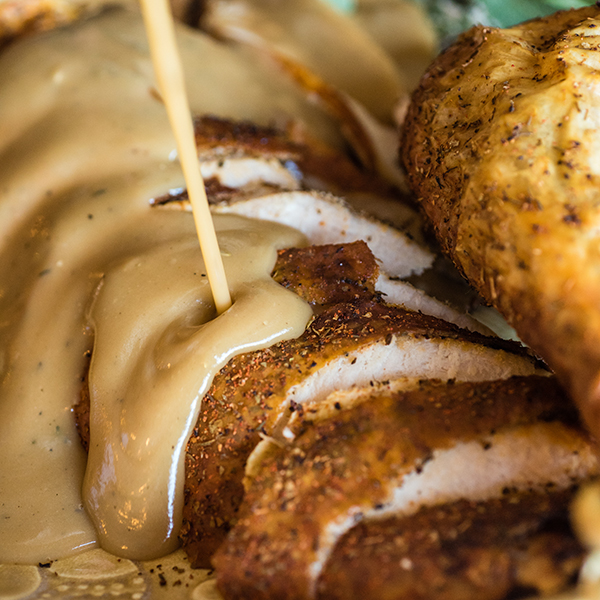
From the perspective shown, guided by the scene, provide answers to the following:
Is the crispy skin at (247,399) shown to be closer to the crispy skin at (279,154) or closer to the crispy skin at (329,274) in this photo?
the crispy skin at (329,274)

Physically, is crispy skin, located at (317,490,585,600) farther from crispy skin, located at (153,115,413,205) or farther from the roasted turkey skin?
crispy skin, located at (153,115,413,205)

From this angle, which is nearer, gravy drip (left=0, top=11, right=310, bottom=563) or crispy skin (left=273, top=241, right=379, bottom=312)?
gravy drip (left=0, top=11, right=310, bottom=563)

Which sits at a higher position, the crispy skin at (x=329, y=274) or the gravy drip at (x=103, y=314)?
the crispy skin at (x=329, y=274)

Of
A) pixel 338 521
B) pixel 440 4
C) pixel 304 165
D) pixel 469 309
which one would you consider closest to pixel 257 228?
pixel 304 165

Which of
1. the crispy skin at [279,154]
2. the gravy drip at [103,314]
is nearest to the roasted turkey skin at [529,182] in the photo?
the gravy drip at [103,314]

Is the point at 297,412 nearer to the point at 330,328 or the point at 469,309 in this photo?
the point at 330,328

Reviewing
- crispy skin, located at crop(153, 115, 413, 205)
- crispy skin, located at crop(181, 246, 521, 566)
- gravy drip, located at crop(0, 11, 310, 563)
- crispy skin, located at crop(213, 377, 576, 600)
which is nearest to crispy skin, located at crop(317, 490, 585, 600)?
crispy skin, located at crop(213, 377, 576, 600)
